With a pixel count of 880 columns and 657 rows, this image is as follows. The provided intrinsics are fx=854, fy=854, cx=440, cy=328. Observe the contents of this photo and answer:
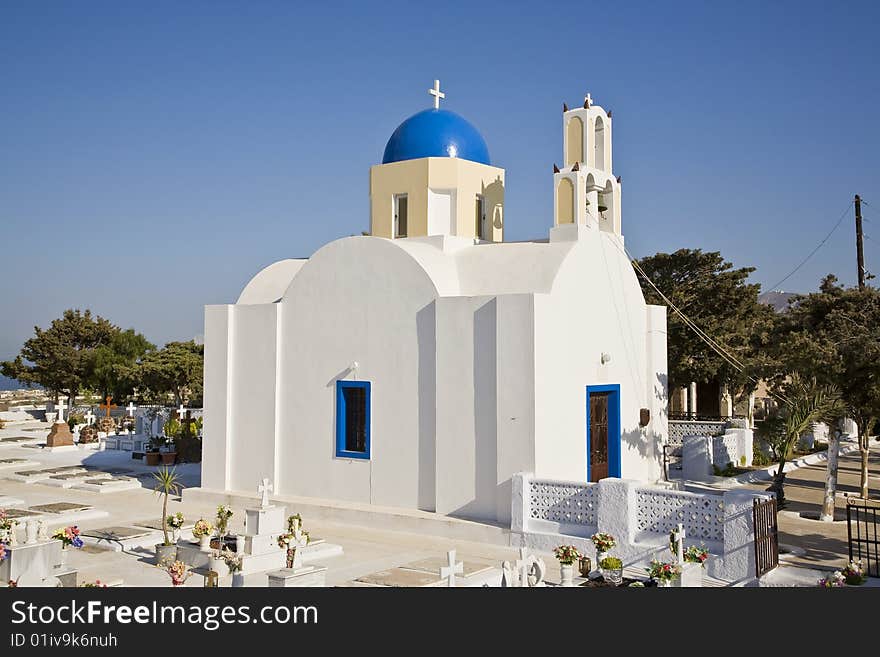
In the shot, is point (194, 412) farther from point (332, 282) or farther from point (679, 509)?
point (679, 509)

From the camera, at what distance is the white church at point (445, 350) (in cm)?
1291

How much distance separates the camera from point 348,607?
6.58 meters

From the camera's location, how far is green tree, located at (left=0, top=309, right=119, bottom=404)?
A: 4297 cm

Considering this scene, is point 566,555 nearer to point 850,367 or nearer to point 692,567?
point 692,567

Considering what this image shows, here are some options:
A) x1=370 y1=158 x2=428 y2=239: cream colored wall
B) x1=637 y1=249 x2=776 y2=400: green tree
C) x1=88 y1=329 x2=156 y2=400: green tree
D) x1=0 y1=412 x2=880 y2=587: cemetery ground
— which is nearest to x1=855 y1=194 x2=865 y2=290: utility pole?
x1=637 y1=249 x2=776 y2=400: green tree

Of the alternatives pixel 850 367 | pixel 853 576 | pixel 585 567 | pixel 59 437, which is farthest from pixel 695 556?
pixel 59 437

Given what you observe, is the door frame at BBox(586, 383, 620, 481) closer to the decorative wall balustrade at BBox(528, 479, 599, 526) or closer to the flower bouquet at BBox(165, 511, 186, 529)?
the decorative wall balustrade at BBox(528, 479, 599, 526)

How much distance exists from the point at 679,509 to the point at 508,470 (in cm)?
269

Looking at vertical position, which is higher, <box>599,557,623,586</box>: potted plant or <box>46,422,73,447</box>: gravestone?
<box>46,422,73,447</box>: gravestone

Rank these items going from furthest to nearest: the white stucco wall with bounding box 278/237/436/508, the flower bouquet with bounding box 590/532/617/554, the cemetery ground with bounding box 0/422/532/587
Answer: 1. the white stucco wall with bounding box 278/237/436/508
2. the cemetery ground with bounding box 0/422/532/587
3. the flower bouquet with bounding box 590/532/617/554

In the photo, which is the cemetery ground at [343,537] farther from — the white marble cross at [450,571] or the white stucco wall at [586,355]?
the white stucco wall at [586,355]

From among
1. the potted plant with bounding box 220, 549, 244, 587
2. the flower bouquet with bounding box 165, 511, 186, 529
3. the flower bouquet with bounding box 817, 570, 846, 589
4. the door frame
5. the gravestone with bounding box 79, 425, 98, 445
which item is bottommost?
the potted plant with bounding box 220, 549, 244, 587

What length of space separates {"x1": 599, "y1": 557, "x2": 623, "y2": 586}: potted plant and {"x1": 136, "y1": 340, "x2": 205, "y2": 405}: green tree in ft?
92.0

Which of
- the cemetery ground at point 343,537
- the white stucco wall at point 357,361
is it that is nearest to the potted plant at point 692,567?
the cemetery ground at point 343,537
